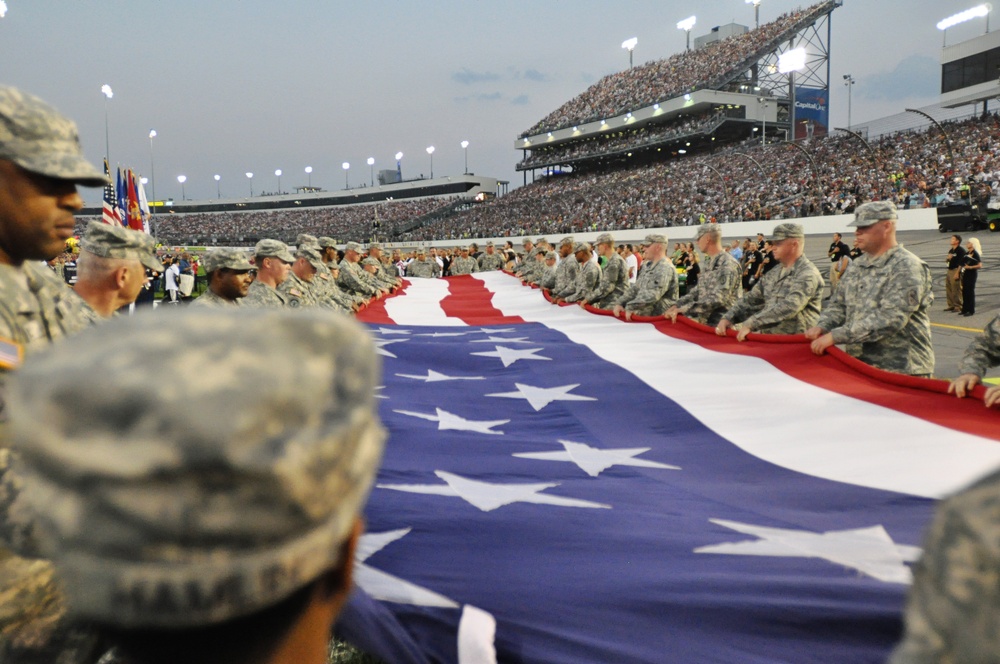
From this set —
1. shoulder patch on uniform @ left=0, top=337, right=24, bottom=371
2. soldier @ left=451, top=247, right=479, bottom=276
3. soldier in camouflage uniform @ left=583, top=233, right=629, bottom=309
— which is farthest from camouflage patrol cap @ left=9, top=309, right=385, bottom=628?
soldier @ left=451, top=247, right=479, bottom=276

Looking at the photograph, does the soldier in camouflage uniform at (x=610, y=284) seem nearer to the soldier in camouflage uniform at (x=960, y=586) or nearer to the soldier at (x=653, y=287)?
the soldier at (x=653, y=287)

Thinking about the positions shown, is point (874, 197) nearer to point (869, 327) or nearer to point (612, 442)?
point (869, 327)

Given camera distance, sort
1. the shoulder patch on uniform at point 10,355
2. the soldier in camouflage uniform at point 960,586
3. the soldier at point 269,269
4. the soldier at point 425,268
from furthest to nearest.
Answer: the soldier at point 425,268, the soldier at point 269,269, the shoulder patch on uniform at point 10,355, the soldier in camouflage uniform at point 960,586

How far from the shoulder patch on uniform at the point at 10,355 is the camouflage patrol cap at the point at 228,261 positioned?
2.41 meters

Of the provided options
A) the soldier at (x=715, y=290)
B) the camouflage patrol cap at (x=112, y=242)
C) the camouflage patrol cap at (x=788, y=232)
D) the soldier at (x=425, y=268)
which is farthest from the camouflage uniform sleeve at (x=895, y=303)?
the soldier at (x=425, y=268)

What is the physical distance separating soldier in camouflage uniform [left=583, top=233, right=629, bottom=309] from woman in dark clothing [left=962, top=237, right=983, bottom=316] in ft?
20.4

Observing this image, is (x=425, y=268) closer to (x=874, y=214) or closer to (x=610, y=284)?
(x=610, y=284)

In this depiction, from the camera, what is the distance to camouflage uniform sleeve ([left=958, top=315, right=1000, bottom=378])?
2809mm

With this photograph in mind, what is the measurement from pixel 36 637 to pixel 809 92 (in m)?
58.0

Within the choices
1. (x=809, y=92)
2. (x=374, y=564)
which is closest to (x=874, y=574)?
(x=374, y=564)

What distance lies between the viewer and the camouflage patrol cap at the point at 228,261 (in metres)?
3.71

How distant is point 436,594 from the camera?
1.73 metres

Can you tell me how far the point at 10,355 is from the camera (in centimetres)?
131

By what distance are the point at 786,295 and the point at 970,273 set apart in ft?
25.9
